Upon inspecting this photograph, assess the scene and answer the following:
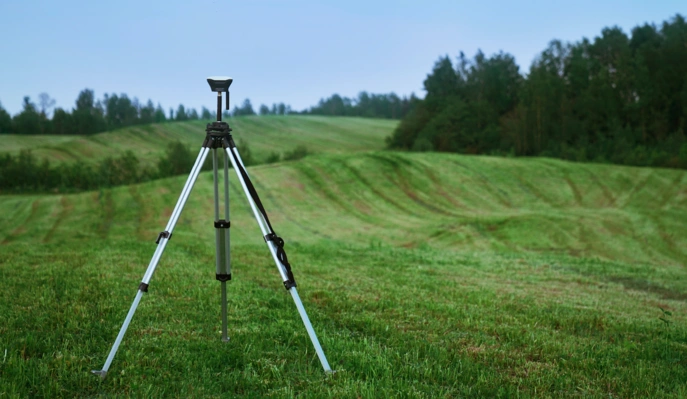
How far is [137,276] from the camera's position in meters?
10.0

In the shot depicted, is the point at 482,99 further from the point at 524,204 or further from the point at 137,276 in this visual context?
the point at 137,276

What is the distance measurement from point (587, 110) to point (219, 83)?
65404mm

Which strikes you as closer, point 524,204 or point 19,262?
point 19,262

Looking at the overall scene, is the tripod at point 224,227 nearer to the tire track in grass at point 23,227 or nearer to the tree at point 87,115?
the tire track in grass at point 23,227

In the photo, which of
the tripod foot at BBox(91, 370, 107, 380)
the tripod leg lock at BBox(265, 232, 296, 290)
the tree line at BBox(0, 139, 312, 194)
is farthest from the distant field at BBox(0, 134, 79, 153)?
the tripod leg lock at BBox(265, 232, 296, 290)

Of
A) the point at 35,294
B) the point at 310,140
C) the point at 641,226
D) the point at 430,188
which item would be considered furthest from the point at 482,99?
the point at 35,294

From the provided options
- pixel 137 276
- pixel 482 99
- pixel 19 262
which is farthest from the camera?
pixel 482 99

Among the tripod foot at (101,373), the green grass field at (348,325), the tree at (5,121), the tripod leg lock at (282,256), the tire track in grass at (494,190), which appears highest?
the tree at (5,121)

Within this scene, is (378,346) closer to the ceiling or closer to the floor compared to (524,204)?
closer to the ceiling

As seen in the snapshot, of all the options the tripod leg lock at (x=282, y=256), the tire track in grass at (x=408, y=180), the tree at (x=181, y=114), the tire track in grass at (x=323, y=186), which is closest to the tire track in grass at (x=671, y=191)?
the tire track in grass at (x=408, y=180)

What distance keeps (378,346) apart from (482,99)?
242 ft

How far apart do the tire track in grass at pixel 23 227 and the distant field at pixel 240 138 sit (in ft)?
48.5

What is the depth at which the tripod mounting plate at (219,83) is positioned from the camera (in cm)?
575

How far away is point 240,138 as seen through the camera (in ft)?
252
